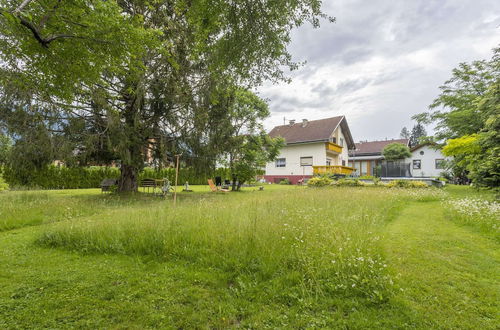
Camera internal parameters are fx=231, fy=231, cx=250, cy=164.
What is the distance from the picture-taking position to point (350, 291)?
301 cm

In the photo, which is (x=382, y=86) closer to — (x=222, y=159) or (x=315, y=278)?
(x=222, y=159)

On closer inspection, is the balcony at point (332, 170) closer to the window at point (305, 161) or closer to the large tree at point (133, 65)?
the window at point (305, 161)

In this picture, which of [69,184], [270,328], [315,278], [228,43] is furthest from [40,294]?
[69,184]

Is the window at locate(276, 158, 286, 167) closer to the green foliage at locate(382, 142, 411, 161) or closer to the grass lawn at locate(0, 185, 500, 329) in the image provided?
the green foliage at locate(382, 142, 411, 161)

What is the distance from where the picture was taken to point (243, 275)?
342 centimetres

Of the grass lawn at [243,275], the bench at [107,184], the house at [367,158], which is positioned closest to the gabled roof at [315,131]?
the house at [367,158]

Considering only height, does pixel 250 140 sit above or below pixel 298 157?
above

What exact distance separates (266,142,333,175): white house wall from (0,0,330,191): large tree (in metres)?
19.5

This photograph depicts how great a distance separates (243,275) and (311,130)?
3106 cm

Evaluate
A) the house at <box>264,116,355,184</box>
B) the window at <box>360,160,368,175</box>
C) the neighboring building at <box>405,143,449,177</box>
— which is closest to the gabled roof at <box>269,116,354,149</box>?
the house at <box>264,116,355,184</box>

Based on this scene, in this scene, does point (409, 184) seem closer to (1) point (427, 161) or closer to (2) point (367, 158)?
(1) point (427, 161)

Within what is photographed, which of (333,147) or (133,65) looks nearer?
(133,65)

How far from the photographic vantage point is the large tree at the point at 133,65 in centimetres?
435

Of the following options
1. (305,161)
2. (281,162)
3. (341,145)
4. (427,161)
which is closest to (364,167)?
(427,161)
